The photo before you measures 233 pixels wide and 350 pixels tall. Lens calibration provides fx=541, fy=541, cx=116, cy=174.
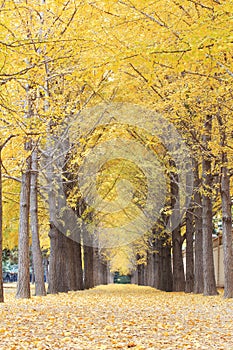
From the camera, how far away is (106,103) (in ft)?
64.9

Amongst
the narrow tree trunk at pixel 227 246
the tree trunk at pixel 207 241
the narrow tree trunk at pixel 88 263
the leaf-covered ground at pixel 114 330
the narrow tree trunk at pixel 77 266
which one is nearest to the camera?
the leaf-covered ground at pixel 114 330

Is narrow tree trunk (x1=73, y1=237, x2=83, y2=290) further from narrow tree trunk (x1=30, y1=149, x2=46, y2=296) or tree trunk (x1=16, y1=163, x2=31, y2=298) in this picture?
tree trunk (x1=16, y1=163, x2=31, y2=298)

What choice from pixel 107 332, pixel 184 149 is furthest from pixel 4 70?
pixel 184 149

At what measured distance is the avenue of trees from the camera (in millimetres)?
8352

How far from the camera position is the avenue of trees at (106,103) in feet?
27.4

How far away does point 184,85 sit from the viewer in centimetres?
1484

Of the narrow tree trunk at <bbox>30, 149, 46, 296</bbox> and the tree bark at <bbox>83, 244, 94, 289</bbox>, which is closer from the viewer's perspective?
the narrow tree trunk at <bbox>30, 149, 46, 296</bbox>

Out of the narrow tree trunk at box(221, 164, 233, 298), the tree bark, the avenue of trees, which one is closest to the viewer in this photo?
the avenue of trees

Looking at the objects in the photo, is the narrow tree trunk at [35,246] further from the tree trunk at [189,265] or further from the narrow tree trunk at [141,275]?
the narrow tree trunk at [141,275]

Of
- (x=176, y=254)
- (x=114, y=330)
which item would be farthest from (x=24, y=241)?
(x=114, y=330)

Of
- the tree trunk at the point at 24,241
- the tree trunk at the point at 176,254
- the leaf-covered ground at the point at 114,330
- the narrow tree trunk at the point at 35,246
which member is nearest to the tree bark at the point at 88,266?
the tree trunk at the point at 176,254

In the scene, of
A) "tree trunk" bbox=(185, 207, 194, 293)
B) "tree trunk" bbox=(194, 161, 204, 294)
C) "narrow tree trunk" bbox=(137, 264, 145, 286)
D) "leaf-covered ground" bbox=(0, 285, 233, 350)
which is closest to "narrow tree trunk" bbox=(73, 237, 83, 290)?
"tree trunk" bbox=(185, 207, 194, 293)

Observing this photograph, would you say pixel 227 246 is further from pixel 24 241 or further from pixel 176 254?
pixel 176 254

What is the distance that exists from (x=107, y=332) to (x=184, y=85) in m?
8.71
